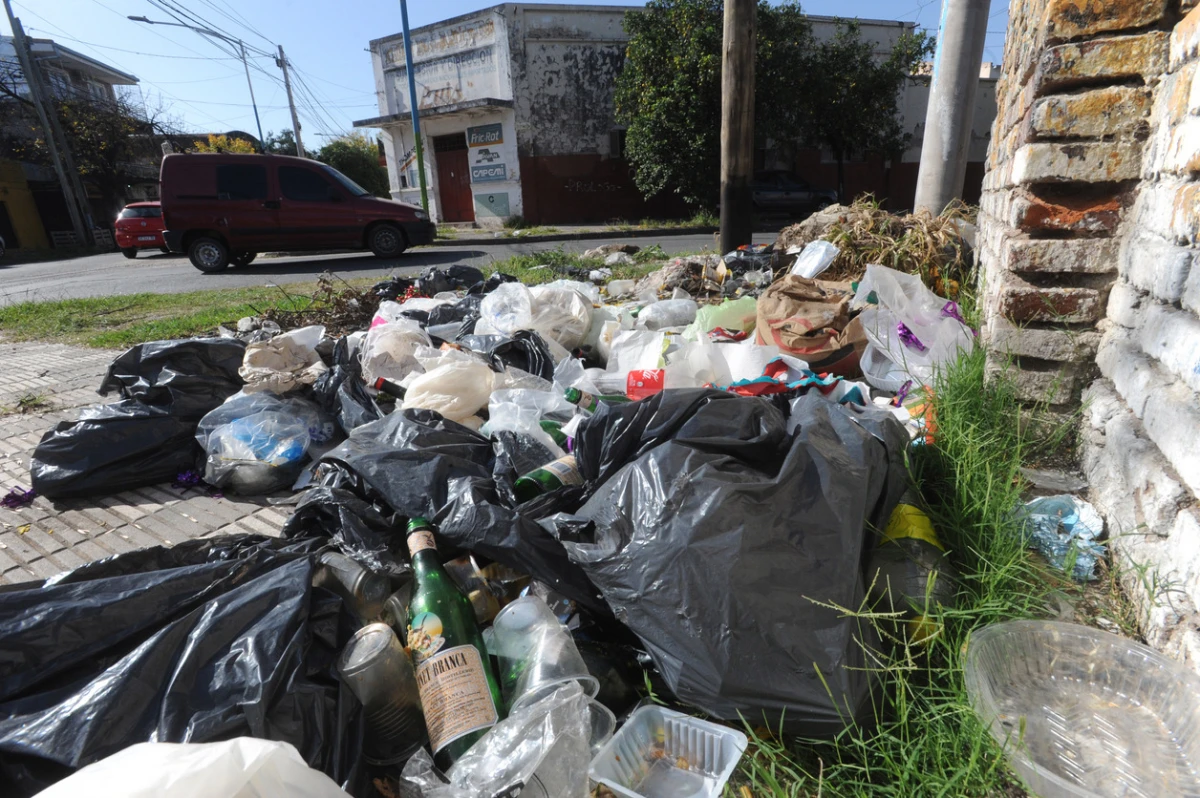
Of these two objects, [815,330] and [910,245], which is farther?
[910,245]

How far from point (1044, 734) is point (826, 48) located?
17.9 metres

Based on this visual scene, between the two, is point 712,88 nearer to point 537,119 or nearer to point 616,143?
point 616,143

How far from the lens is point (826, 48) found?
15.8 m

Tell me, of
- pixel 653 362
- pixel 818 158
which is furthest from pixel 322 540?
Result: pixel 818 158

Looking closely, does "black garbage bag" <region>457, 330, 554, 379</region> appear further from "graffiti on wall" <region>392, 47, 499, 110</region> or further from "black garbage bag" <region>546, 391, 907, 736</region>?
"graffiti on wall" <region>392, 47, 499, 110</region>

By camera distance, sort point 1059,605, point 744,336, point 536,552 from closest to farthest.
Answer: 1. point 1059,605
2. point 536,552
3. point 744,336

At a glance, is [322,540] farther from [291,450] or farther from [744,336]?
[744,336]

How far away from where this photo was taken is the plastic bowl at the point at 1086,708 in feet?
3.73

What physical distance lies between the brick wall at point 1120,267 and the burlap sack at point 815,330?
649mm

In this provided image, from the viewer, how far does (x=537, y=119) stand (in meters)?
17.0

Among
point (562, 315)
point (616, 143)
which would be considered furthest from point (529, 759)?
point (616, 143)

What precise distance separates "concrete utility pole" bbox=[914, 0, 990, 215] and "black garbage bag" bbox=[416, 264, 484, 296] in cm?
375

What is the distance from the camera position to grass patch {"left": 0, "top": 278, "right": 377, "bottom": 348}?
17.6ft

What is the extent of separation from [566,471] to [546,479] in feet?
0.24
